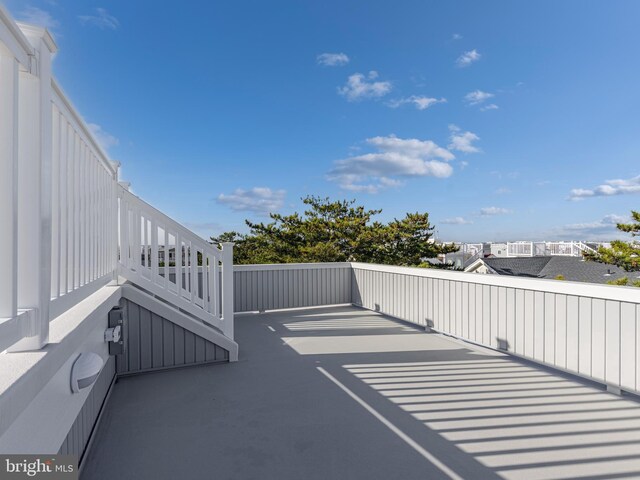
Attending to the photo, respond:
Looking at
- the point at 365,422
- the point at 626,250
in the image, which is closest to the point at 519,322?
the point at 365,422

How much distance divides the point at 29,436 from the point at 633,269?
12.6m

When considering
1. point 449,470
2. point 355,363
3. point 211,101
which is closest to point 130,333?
point 355,363

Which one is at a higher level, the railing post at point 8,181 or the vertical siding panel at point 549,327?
the railing post at point 8,181

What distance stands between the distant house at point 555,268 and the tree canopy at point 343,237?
3043 millimetres

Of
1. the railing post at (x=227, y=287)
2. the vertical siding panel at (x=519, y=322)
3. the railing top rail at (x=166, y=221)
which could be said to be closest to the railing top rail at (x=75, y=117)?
the railing top rail at (x=166, y=221)

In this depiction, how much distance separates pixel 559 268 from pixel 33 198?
54.1 feet

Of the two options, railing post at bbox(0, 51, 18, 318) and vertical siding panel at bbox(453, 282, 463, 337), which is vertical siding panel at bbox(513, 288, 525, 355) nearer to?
vertical siding panel at bbox(453, 282, 463, 337)

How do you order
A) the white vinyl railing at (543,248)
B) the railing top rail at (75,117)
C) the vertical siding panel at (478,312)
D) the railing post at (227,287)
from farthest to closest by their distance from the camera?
1. the white vinyl railing at (543,248)
2. the vertical siding panel at (478,312)
3. the railing post at (227,287)
4. the railing top rail at (75,117)

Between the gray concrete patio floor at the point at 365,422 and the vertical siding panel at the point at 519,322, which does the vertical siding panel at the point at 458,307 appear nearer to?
the gray concrete patio floor at the point at 365,422

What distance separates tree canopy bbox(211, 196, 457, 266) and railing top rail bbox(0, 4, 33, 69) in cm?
1073

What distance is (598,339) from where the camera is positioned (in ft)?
9.05

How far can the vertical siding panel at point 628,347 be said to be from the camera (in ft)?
8.34

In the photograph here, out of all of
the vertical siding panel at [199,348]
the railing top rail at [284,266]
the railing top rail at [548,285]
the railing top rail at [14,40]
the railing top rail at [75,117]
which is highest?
the railing top rail at [75,117]

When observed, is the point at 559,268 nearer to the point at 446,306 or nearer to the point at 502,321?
the point at 446,306
